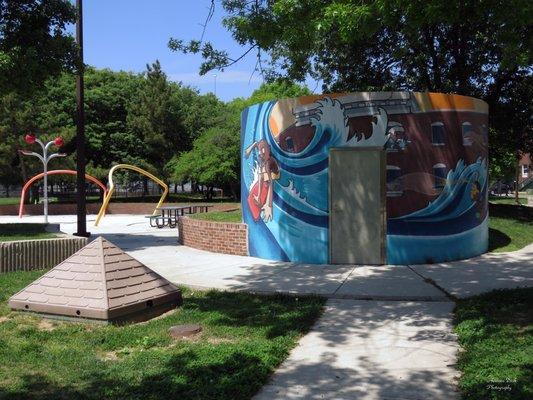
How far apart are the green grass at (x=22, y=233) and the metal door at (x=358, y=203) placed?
6545mm

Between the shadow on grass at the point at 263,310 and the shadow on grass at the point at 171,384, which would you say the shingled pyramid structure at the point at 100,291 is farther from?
the shadow on grass at the point at 171,384

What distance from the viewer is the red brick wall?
40.0ft

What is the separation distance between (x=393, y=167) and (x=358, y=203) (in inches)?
37.1

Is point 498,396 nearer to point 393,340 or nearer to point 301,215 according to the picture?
point 393,340

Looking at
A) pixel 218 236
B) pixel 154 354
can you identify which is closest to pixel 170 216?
pixel 218 236

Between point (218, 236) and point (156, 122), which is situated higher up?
point (156, 122)

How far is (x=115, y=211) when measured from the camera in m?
32.2

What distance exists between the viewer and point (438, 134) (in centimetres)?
1085

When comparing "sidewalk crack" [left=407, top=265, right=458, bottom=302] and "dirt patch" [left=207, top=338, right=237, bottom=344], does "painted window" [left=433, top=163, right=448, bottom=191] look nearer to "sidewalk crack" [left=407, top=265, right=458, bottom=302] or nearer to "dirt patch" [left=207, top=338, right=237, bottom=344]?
"sidewalk crack" [left=407, top=265, right=458, bottom=302]

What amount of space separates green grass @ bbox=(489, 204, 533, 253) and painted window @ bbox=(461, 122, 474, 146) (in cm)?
271

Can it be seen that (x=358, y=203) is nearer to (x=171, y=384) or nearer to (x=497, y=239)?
(x=497, y=239)

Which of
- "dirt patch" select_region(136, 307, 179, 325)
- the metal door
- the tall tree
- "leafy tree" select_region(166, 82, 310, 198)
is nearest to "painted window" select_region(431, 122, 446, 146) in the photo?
the metal door

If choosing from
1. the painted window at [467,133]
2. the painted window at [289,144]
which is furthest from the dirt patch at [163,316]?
the painted window at [467,133]

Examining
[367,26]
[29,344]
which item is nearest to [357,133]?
[367,26]
